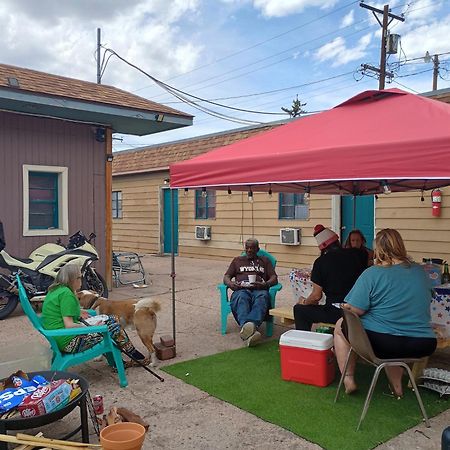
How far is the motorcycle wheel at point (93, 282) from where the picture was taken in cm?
709

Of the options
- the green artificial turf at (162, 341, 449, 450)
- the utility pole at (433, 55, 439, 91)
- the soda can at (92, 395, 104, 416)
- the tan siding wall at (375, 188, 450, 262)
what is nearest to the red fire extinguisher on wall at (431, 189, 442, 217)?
the tan siding wall at (375, 188, 450, 262)

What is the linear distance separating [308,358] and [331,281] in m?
0.71

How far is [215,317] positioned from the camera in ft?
20.0

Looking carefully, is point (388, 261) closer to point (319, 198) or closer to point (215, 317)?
point (215, 317)

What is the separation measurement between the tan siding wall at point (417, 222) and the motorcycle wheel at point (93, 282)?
4932 millimetres

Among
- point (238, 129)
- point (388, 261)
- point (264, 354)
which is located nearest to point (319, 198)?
point (238, 129)

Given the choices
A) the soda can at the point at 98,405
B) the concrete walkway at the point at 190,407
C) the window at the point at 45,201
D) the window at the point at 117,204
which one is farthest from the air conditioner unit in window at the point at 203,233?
the soda can at the point at 98,405

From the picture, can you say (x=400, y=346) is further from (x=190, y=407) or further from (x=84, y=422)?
(x=84, y=422)

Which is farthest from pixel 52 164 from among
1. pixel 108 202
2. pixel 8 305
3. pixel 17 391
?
pixel 17 391

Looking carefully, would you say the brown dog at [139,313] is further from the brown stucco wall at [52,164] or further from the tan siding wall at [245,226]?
the tan siding wall at [245,226]

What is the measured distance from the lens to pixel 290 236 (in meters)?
10.4

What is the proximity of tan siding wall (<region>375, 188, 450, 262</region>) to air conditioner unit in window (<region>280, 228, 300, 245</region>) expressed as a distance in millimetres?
1904

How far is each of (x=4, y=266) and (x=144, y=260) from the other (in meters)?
6.36

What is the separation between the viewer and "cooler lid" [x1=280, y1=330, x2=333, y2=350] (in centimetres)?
361
